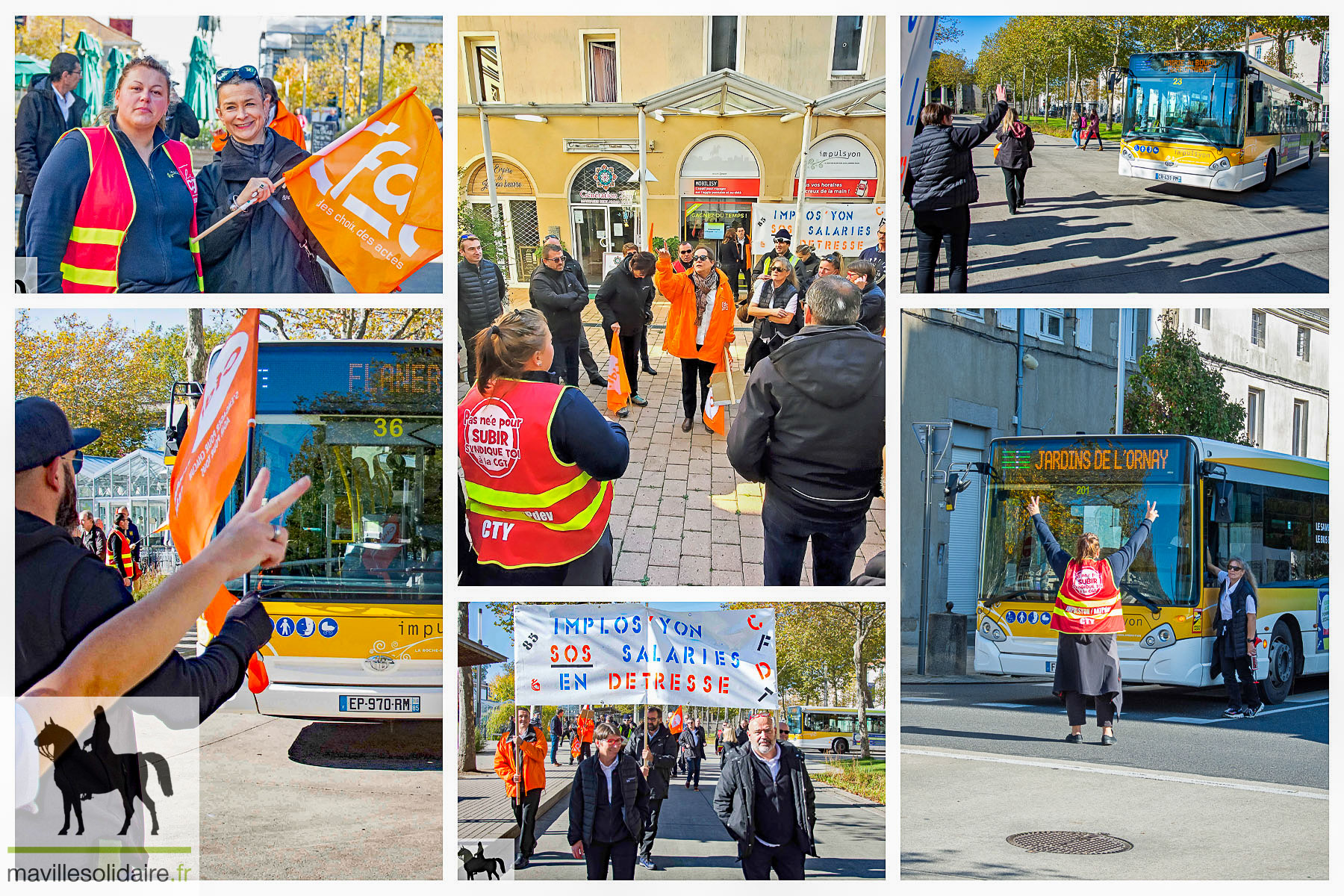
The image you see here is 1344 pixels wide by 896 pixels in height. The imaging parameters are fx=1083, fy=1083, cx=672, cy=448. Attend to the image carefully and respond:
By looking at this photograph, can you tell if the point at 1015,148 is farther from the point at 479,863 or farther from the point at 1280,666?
the point at 1280,666

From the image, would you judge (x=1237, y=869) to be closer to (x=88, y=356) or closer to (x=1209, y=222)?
(x=1209, y=222)

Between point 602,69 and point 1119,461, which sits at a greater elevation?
point 602,69

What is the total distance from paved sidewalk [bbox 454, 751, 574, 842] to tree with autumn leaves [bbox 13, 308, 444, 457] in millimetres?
2002

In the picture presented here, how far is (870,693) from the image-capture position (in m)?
4.66

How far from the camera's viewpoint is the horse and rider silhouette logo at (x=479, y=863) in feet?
15.2

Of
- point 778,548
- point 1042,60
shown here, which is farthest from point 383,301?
point 1042,60

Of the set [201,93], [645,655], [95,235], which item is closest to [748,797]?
[645,655]

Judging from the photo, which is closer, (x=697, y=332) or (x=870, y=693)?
(x=870, y=693)

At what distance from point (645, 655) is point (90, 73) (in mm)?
3442

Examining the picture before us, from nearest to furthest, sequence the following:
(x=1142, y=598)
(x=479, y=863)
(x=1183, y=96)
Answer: (x=479, y=863), (x=1183, y=96), (x=1142, y=598)

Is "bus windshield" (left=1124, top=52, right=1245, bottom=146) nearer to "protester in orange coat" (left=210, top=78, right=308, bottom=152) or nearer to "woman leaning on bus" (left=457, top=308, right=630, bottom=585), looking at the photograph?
"woman leaning on bus" (left=457, top=308, right=630, bottom=585)

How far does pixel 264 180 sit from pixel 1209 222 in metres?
4.20

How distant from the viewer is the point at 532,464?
4.41 meters

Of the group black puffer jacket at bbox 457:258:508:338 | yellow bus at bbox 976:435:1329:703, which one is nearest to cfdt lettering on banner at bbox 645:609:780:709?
black puffer jacket at bbox 457:258:508:338
